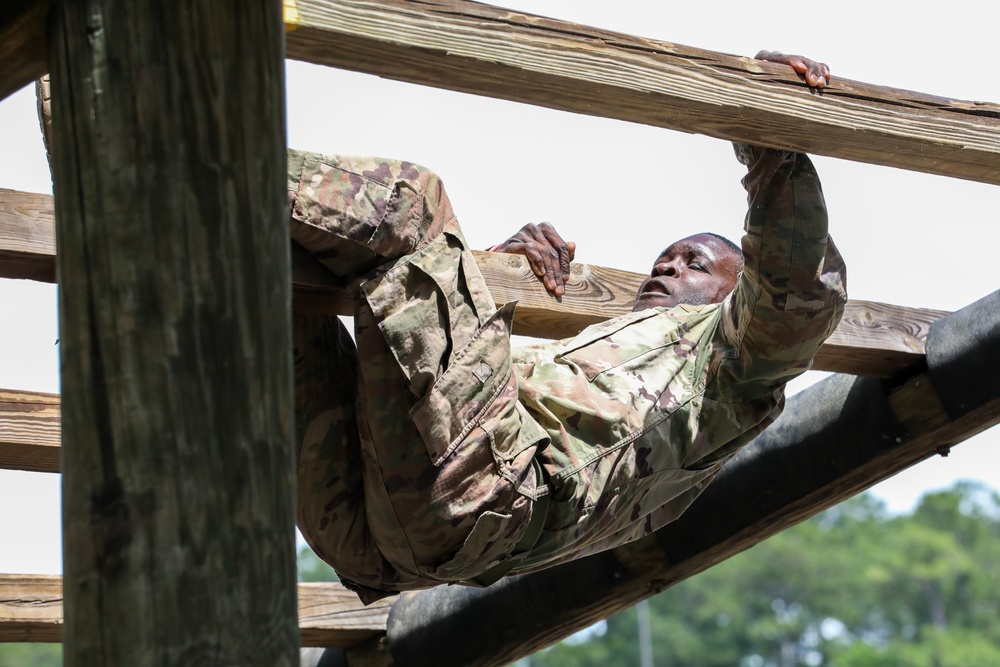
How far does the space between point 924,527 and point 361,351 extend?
45711mm

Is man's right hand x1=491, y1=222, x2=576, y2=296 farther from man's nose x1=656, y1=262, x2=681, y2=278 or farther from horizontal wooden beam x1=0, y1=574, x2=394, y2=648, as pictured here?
horizontal wooden beam x1=0, y1=574, x2=394, y2=648

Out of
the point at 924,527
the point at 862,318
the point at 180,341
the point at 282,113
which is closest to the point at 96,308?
the point at 180,341

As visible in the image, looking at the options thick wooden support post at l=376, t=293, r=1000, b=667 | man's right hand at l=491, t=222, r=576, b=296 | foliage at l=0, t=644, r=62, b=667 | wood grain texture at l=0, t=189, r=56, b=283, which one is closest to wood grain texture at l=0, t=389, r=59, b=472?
wood grain texture at l=0, t=189, r=56, b=283

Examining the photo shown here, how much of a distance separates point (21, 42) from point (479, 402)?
137 centimetres

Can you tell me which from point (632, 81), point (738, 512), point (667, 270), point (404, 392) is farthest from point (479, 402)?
point (738, 512)

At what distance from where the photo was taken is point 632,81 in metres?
2.53

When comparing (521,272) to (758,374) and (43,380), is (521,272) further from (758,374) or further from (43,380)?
(43,380)

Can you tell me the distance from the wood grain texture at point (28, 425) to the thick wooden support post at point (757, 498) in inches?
60.1

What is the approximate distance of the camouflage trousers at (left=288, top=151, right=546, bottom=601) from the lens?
280 centimetres

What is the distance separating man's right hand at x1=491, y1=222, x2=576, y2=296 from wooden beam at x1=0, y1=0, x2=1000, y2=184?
1.10 m

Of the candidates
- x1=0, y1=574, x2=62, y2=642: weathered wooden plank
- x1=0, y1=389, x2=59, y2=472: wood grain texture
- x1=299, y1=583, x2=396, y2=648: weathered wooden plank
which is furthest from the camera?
x1=299, y1=583, x2=396, y2=648: weathered wooden plank

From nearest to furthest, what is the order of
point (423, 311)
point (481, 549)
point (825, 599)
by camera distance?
point (423, 311) < point (481, 549) < point (825, 599)

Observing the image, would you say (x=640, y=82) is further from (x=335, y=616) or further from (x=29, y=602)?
(x=29, y=602)

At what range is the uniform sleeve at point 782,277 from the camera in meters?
3.23
